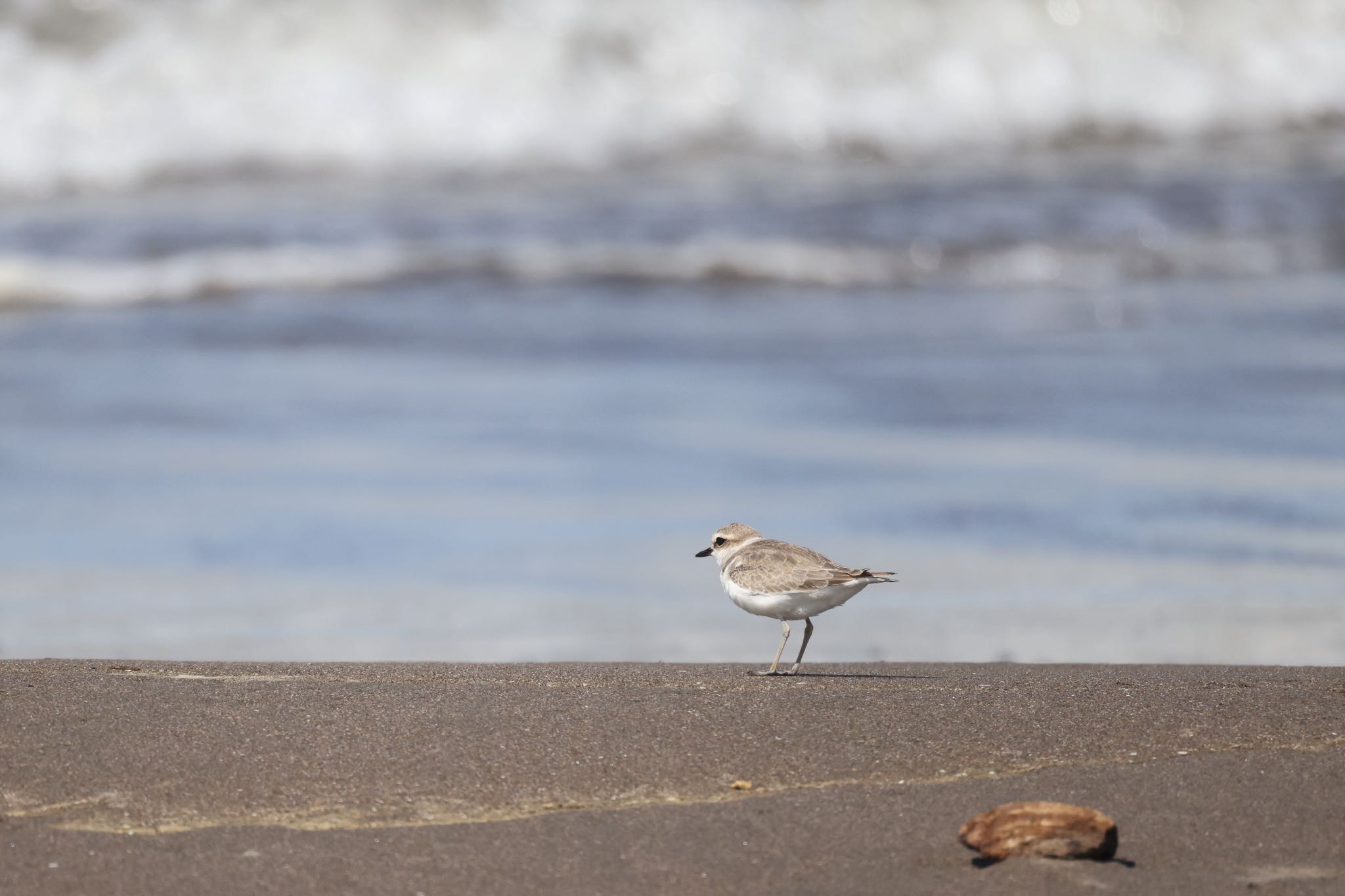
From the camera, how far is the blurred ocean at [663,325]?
5770 millimetres

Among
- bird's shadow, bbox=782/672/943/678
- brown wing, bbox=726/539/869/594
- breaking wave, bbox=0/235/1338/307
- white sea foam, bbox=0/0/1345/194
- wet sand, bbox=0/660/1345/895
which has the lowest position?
bird's shadow, bbox=782/672/943/678

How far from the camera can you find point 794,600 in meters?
4.34

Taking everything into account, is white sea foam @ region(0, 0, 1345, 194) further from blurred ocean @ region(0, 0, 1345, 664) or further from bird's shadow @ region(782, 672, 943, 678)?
bird's shadow @ region(782, 672, 943, 678)

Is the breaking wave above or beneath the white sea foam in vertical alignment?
beneath

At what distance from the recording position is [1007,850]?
284 cm

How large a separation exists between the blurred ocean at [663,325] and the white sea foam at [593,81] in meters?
0.05

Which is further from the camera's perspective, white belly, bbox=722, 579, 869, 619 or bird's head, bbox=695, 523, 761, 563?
bird's head, bbox=695, 523, 761, 563

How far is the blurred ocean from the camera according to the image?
227 inches

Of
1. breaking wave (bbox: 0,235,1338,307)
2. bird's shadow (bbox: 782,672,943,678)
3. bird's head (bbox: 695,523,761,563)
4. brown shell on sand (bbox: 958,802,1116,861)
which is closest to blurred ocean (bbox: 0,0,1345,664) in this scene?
breaking wave (bbox: 0,235,1338,307)

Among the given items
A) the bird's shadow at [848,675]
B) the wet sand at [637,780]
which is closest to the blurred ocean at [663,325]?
the bird's shadow at [848,675]

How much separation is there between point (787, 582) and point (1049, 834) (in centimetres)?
156

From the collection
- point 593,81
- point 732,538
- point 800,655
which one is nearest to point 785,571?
point 800,655

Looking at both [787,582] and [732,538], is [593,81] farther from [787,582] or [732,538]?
[787,582]

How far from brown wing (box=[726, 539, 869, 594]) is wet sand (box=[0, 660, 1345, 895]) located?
0.25m
